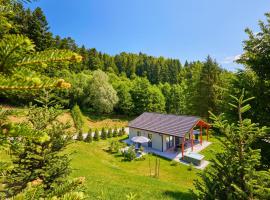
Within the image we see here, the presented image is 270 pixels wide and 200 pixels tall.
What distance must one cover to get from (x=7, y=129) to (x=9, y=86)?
26 centimetres

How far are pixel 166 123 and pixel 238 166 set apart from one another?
22534mm

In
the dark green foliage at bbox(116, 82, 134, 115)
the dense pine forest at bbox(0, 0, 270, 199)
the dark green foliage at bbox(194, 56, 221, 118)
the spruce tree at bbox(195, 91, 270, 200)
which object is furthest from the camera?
the dark green foliage at bbox(116, 82, 134, 115)

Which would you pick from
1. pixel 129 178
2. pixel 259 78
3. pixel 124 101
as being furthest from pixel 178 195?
pixel 124 101

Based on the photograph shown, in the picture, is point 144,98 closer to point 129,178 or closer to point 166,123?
point 166,123

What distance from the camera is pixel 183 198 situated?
1147 centimetres

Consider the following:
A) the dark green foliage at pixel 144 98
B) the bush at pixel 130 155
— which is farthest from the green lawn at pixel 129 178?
the dark green foliage at pixel 144 98

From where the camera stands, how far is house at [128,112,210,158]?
79.9 feet

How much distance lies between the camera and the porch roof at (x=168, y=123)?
2425 cm

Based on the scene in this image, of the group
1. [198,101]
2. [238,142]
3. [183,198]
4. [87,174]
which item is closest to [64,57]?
[238,142]

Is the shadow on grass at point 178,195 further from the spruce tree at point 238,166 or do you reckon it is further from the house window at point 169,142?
the house window at point 169,142

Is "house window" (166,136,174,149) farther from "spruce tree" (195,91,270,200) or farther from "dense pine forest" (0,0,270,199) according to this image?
"spruce tree" (195,91,270,200)

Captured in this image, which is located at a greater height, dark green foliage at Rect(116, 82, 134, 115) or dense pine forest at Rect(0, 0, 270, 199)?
dark green foliage at Rect(116, 82, 134, 115)

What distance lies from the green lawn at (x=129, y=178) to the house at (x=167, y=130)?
10.7 feet

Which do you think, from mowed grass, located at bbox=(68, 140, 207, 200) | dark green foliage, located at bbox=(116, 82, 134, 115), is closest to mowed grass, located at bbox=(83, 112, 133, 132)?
dark green foliage, located at bbox=(116, 82, 134, 115)
